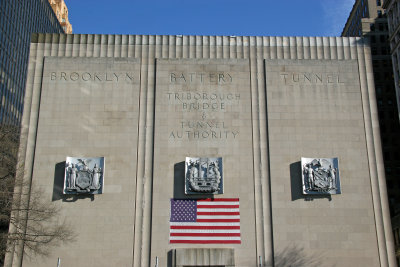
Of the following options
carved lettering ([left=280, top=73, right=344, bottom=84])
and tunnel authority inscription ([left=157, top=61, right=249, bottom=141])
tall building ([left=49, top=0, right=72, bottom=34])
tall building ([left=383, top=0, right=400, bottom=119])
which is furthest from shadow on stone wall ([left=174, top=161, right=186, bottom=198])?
tall building ([left=49, top=0, right=72, bottom=34])

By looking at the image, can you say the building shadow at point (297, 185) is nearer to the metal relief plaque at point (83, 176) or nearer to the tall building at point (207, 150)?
the tall building at point (207, 150)

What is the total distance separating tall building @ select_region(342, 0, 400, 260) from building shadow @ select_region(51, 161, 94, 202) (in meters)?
64.6

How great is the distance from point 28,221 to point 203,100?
16.1 m

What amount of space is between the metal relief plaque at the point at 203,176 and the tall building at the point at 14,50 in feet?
173

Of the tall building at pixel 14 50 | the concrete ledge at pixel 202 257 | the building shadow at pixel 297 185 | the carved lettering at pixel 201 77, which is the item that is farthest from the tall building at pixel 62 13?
the concrete ledge at pixel 202 257

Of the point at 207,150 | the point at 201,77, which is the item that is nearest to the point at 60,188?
the point at 207,150

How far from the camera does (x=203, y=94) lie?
38156 millimetres

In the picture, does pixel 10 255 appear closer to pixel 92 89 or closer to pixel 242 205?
pixel 92 89

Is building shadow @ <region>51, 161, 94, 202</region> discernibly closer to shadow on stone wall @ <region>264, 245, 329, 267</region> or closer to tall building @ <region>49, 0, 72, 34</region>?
shadow on stone wall @ <region>264, 245, 329, 267</region>

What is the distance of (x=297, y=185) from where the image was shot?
3566cm

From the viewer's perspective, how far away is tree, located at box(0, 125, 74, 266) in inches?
1323

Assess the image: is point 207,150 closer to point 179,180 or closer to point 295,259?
point 179,180

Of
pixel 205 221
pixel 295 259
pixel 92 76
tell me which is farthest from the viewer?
pixel 92 76

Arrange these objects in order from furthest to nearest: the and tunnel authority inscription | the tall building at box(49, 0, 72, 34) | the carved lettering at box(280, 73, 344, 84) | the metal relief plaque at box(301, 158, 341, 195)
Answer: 1. the tall building at box(49, 0, 72, 34)
2. the carved lettering at box(280, 73, 344, 84)
3. the and tunnel authority inscription
4. the metal relief plaque at box(301, 158, 341, 195)
